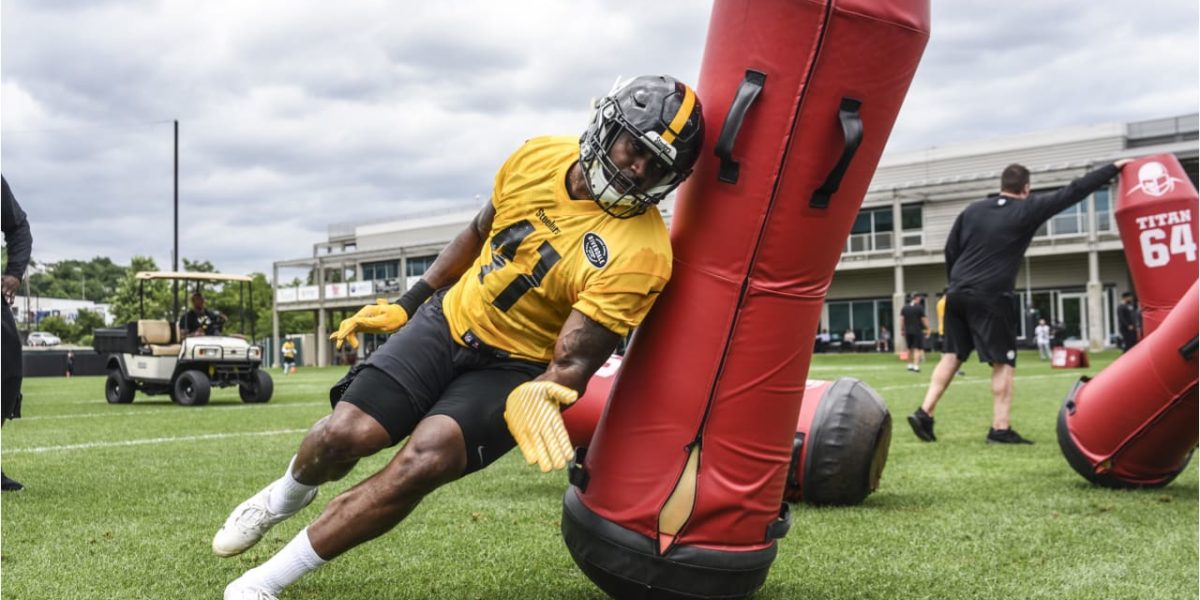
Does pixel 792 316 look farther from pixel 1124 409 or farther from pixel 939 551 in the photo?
pixel 1124 409

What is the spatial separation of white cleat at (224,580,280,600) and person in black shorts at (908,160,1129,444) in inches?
219

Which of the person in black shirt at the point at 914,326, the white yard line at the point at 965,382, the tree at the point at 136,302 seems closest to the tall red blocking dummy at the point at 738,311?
the white yard line at the point at 965,382

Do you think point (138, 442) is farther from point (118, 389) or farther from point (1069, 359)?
→ point (1069, 359)

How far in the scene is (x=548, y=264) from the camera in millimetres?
3211

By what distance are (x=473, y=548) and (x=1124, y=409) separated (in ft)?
11.3

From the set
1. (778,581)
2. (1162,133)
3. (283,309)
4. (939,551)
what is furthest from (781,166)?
(283,309)

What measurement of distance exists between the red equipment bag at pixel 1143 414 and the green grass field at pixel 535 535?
5.6 inches

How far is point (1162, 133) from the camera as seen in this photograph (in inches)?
1432

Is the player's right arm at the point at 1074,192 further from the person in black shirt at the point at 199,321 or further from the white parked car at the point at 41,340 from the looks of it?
the white parked car at the point at 41,340

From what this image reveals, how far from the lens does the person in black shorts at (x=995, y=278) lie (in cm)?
741

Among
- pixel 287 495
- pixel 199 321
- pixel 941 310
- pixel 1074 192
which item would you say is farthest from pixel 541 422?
pixel 941 310

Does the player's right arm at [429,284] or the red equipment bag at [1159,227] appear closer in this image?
the player's right arm at [429,284]

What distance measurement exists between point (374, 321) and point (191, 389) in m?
12.0

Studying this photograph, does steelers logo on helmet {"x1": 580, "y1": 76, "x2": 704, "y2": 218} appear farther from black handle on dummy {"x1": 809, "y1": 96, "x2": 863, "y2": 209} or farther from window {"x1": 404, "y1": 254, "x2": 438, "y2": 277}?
window {"x1": 404, "y1": 254, "x2": 438, "y2": 277}
